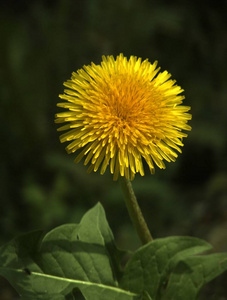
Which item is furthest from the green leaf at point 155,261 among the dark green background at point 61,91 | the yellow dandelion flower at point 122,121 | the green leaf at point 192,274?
the dark green background at point 61,91

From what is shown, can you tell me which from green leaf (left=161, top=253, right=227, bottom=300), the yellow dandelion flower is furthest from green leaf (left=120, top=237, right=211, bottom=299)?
the yellow dandelion flower

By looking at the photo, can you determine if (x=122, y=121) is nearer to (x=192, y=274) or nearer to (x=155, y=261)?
(x=155, y=261)

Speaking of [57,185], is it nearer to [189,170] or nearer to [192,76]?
[189,170]

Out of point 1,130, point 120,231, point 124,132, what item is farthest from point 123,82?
point 1,130

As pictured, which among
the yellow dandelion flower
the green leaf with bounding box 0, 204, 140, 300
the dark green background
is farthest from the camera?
the dark green background

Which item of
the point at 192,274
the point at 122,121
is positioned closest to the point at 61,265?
the point at 192,274

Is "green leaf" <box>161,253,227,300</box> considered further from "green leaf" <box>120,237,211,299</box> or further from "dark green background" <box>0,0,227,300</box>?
"dark green background" <box>0,0,227,300</box>

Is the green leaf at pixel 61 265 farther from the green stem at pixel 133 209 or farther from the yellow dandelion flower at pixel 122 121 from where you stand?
the yellow dandelion flower at pixel 122 121
